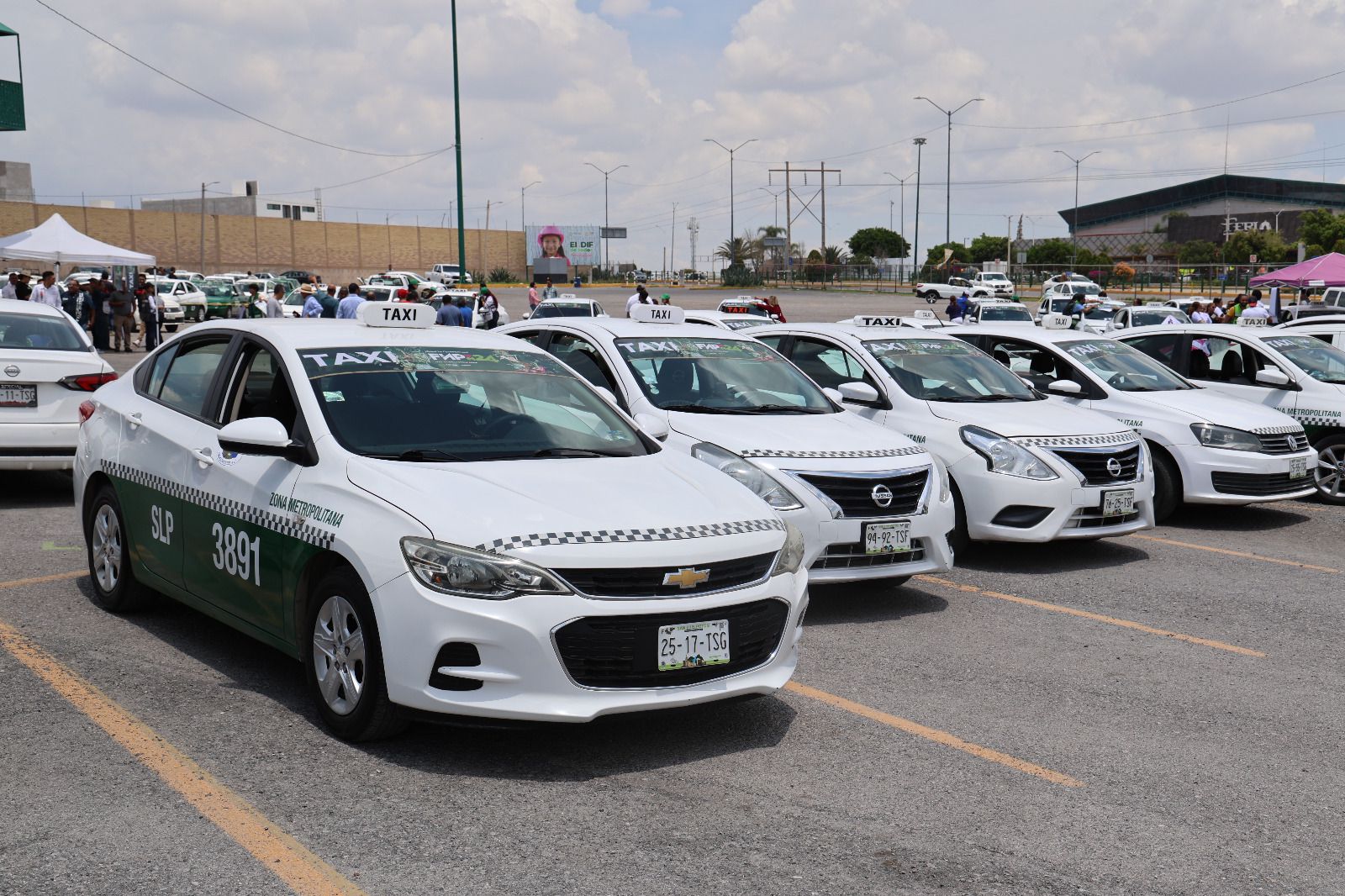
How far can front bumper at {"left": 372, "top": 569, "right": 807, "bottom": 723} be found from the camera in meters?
4.71

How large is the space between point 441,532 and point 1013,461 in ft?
17.7

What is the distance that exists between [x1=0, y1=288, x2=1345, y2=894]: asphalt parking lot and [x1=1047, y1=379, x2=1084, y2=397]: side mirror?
387cm

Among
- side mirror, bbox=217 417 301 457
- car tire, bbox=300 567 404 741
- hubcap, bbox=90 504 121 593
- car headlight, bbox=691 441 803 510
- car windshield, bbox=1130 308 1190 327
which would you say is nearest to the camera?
car tire, bbox=300 567 404 741

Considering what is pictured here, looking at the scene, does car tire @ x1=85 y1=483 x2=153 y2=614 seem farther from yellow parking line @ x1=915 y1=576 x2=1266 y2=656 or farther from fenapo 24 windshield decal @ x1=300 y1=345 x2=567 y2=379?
yellow parking line @ x1=915 y1=576 x2=1266 y2=656

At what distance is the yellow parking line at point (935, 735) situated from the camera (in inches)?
203

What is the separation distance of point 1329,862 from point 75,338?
1046cm

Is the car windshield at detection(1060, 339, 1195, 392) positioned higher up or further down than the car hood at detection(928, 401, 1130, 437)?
higher up

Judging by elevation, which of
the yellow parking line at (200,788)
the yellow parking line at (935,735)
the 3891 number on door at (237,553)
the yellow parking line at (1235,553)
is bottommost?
the yellow parking line at (1235,553)

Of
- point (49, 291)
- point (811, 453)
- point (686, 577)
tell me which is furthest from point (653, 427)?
point (49, 291)

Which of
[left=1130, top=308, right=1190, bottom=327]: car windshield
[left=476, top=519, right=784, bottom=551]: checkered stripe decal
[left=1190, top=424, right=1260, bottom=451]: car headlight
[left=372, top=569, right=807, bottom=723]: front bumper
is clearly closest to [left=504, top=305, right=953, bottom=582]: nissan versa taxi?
[left=476, top=519, right=784, bottom=551]: checkered stripe decal

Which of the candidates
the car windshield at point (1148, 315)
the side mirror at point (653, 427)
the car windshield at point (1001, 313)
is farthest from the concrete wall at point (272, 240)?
the side mirror at point (653, 427)

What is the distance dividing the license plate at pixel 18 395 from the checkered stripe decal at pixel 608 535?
7386 millimetres

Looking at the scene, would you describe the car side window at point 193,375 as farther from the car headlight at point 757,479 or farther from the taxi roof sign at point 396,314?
the car headlight at point 757,479

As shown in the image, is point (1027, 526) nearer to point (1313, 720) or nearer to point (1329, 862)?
point (1313, 720)
